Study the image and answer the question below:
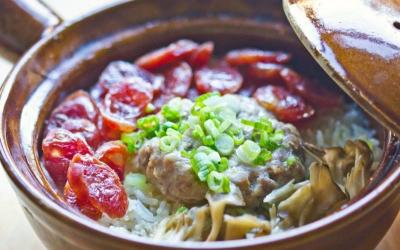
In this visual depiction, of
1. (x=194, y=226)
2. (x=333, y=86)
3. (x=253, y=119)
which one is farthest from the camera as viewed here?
(x=333, y=86)

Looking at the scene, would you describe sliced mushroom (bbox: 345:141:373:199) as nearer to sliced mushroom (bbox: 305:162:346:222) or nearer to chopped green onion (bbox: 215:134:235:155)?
sliced mushroom (bbox: 305:162:346:222)

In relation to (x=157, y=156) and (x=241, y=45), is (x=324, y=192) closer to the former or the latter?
(x=157, y=156)

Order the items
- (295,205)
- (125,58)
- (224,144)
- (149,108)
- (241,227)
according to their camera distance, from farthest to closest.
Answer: (125,58) < (149,108) < (224,144) < (295,205) < (241,227)

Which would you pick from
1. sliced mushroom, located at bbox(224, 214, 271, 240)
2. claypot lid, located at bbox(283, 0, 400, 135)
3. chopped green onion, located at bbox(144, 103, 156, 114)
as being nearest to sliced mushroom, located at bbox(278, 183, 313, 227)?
sliced mushroom, located at bbox(224, 214, 271, 240)

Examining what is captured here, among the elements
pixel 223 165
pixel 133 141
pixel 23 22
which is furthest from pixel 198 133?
pixel 23 22

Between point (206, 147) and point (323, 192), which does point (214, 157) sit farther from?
point (323, 192)

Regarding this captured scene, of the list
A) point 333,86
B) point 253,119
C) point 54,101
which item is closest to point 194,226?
point 253,119
